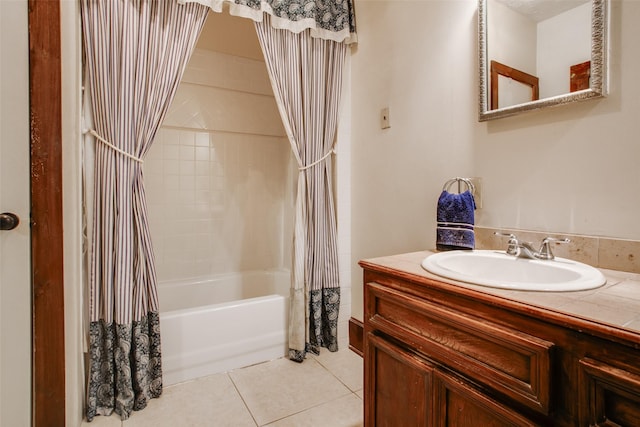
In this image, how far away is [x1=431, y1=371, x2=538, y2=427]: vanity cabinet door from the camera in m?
0.65

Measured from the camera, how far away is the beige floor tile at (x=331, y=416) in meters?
1.29

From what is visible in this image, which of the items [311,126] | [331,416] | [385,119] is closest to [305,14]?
[311,126]

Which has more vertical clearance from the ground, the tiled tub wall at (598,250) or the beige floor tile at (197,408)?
the tiled tub wall at (598,250)

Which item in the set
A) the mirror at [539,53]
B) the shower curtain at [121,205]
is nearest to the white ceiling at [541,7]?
the mirror at [539,53]

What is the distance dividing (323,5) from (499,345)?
1953 mm

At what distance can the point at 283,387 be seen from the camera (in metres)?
1.55

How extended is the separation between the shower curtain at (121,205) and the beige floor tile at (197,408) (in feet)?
0.25

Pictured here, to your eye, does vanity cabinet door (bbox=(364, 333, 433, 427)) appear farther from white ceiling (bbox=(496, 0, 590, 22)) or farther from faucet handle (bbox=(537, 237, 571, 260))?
white ceiling (bbox=(496, 0, 590, 22))

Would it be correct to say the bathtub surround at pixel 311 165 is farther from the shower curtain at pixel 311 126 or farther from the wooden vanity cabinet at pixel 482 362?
the wooden vanity cabinet at pixel 482 362

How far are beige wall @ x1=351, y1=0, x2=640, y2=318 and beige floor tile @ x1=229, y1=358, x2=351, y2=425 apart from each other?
0.50 metres

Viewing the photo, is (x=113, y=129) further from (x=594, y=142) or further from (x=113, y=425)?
(x=594, y=142)
